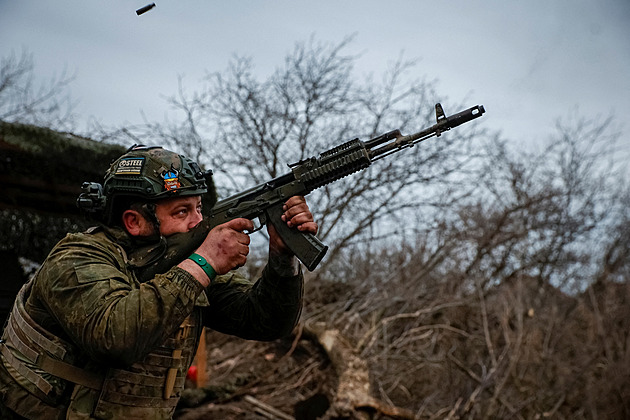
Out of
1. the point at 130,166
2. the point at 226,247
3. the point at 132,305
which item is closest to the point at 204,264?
the point at 226,247

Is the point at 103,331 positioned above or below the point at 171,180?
below

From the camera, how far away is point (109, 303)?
2232 mm

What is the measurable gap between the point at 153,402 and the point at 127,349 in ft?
1.89

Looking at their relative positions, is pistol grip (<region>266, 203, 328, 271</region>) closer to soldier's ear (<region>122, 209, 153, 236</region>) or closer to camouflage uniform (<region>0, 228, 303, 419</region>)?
camouflage uniform (<region>0, 228, 303, 419</region>)

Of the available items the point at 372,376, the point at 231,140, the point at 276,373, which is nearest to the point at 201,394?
the point at 276,373

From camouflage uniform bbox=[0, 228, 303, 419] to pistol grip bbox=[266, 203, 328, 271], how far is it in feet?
0.71

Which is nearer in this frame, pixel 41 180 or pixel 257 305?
pixel 257 305

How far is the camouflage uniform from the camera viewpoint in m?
2.22

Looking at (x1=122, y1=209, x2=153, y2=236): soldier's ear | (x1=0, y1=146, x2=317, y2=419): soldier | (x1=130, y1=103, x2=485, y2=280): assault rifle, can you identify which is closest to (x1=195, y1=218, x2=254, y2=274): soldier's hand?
(x1=0, y1=146, x2=317, y2=419): soldier

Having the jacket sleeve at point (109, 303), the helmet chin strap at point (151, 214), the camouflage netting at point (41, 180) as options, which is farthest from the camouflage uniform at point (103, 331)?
the camouflage netting at point (41, 180)

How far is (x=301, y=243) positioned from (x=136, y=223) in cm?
82

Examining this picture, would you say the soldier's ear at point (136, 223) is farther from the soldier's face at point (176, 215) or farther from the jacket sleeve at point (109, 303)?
the jacket sleeve at point (109, 303)

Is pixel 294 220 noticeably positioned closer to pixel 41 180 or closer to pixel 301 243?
pixel 301 243

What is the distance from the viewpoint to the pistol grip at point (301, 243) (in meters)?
2.70
